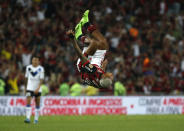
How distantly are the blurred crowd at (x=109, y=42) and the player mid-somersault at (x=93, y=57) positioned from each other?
1010 cm

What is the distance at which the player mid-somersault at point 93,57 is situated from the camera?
1120cm

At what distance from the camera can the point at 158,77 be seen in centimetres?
2448

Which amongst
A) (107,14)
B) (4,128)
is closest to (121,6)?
(107,14)

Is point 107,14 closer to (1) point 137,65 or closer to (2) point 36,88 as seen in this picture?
(1) point 137,65

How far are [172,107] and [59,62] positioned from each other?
5.72 meters

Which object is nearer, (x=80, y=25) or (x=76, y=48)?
(x=76, y=48)

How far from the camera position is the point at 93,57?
468 inches

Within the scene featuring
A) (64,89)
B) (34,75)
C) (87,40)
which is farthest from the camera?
(64,89)

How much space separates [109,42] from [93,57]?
13.2 m

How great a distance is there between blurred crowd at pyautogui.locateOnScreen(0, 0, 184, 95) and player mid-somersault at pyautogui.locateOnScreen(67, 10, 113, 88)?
10100 millimetres

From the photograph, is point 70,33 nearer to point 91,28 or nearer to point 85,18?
point 91,28

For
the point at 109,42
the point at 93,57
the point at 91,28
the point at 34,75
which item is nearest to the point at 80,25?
the point at 91,28

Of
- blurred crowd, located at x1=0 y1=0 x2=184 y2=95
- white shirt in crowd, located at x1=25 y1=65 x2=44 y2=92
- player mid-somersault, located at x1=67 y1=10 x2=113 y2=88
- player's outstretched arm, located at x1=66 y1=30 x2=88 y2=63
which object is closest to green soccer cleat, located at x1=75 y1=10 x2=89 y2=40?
player mid-somersault, located at x1=67 y1=10 x2=113 y2=88

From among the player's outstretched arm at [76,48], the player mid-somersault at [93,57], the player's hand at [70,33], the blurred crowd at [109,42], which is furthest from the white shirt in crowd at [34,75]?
the player's hand at [70,33]
